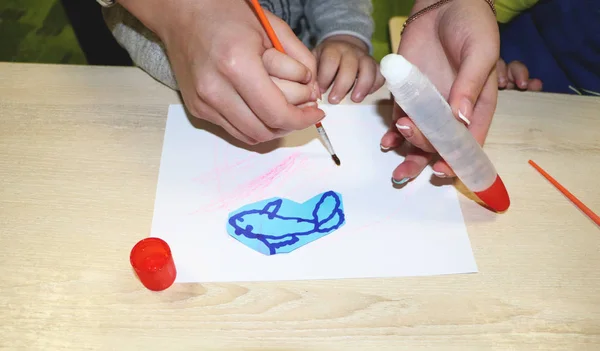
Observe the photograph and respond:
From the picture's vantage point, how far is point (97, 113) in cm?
70

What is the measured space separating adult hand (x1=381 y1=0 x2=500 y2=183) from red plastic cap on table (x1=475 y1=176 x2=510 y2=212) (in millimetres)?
48

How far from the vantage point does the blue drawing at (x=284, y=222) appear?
1.89 ft

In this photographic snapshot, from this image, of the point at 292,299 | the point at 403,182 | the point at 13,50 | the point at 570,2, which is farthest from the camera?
the point at 13,50

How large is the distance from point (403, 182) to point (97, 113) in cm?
40

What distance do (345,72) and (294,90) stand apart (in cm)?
19

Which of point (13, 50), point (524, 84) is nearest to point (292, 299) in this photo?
point (524, 84)

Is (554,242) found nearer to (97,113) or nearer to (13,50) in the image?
(97,113)

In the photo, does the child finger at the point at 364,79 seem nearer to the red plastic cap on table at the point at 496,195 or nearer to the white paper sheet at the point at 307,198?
the white paper sheet at the point at 307,198

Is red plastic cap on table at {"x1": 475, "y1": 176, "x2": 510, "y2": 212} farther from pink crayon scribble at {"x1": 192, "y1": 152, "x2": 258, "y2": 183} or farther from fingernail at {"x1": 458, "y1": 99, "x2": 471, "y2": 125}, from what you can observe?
pink crayon scribble at {"x1": 192, "y1": 152, "x2": 258, "y2": 183}

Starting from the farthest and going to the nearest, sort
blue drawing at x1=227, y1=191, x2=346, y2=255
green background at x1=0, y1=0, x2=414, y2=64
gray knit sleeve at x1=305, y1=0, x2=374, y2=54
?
green background at x1=0, y1=0, x2=414, y2=64
gray knit sleeve at x1=305, y1=0, x2=374, y2=54
blue drawing at x1=227, y1=191, x2=346, y2=255

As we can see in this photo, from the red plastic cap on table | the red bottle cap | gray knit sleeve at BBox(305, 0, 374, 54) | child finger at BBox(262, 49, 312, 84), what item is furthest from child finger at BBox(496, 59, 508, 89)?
the red bottle cap

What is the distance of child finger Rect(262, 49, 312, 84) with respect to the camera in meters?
0.58

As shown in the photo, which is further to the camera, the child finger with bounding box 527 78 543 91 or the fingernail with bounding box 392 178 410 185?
the child finger with bounding box 527 78 543 91

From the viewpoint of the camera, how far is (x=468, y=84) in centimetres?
60
